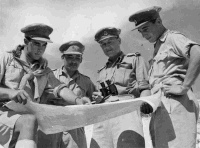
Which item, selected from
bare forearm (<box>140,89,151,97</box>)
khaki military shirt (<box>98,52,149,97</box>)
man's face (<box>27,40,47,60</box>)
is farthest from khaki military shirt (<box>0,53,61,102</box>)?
bare forearm (<box>140,89,151,97</box>)

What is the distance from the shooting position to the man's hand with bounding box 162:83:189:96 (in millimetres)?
3484

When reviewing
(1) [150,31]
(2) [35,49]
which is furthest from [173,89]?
(2) [35,49]

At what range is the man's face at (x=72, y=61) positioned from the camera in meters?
5.58

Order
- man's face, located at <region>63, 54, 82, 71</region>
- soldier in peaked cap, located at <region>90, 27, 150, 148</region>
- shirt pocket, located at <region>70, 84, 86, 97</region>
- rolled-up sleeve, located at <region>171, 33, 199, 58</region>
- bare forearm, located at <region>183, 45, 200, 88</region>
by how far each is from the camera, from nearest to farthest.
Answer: bare forearm, located at <region>183, 45, 200, 88</region>
rolled-up sleeve, located at <region>171, 33, 199, 58</region>
soldier in peaked cap, located at <region>90, 27, 150, 148</region>
shirt pocket, located at <region>70, 84, 86, 97</region>
man's face, located at <region>63, 54, 82, 71</region>

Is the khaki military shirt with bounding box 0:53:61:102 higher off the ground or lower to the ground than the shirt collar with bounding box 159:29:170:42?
lower

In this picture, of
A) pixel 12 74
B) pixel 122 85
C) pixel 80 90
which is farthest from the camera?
pixel 80 90

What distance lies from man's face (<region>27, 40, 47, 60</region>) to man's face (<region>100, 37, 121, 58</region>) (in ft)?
3.64

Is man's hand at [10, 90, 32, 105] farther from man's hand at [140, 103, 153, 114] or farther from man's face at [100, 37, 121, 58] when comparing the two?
man's face at [100, 37, 121, 58]

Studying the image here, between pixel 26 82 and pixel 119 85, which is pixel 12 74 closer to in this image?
pixel 26 82

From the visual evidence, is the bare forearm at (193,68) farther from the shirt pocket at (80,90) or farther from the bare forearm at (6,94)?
the shirt pocket at (80,90)

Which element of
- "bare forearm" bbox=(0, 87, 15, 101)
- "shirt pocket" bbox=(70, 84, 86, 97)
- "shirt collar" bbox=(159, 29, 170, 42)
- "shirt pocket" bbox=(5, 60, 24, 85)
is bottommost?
"shirt pocket" bbox=(70, 84, 86, 97)

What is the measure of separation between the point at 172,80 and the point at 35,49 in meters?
2.13

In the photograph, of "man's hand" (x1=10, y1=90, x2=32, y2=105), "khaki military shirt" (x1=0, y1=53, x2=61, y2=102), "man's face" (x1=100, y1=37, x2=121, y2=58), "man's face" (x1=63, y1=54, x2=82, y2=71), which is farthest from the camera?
"man's face" (x1=63, y1=54, x2=82, y2=71)

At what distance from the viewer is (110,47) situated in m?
4.82
